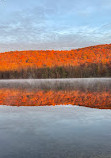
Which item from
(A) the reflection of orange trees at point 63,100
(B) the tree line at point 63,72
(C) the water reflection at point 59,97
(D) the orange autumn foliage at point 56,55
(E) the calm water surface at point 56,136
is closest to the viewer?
(E) the calm water surface at point 56,136

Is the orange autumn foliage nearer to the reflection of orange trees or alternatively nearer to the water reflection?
the water reflection

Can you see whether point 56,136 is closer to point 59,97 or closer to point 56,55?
point 59,97

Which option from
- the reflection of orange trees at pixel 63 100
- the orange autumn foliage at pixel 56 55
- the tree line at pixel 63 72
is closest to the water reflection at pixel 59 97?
the reflection of orange trees at pixel 63 100

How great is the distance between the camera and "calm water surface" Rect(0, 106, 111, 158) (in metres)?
3.13

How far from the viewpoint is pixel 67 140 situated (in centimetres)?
366

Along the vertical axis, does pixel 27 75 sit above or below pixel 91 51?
below

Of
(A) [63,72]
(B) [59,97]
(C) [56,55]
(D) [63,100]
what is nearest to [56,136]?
(D) [63,100]

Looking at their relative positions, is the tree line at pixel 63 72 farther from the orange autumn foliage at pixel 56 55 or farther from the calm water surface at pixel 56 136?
the calm water surface at pixel 56 136

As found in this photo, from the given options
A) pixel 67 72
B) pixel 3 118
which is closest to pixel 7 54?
pixel 67 72

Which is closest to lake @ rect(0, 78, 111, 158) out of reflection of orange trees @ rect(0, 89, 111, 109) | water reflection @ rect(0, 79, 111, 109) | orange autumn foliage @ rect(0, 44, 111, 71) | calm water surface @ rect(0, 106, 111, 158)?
calm water surface @ rect(0, 106, 111, 158)

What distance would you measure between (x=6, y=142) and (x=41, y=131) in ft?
2.60

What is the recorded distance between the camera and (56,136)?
3883 millimetres

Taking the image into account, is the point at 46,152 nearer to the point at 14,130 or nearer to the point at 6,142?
the point at 6,142

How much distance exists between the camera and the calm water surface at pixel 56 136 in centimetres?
313
